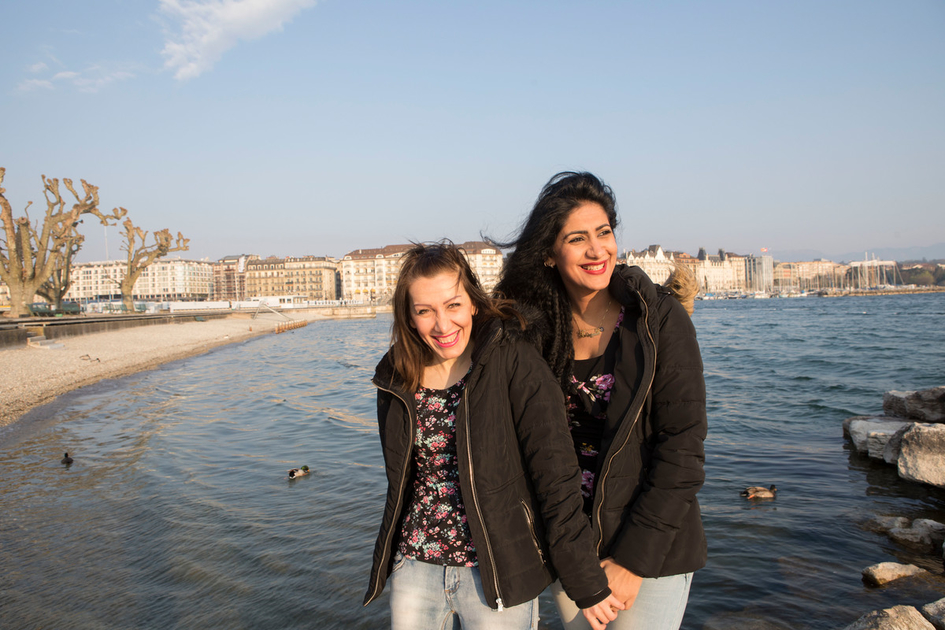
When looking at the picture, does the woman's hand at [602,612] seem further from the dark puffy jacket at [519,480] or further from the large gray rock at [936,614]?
the large gray rock at [936,614]

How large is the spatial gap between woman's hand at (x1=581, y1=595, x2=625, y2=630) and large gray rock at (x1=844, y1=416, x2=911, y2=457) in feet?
24.6

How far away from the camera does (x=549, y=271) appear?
2338 mm

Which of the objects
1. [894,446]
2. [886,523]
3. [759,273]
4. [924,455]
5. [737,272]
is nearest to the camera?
[886,523]

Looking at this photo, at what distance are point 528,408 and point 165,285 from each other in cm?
17008

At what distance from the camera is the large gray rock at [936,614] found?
299 centimetres

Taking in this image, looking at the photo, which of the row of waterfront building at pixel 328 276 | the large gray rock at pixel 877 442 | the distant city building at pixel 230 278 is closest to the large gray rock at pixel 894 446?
the large gray rock at pixel 877 442

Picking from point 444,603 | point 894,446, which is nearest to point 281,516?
point 444,603

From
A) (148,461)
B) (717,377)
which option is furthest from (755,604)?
(717,377)

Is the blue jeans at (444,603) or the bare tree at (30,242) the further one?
the bare tree at (30,242)

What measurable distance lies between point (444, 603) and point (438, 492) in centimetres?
36

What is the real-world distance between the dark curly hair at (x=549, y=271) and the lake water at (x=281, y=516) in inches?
110

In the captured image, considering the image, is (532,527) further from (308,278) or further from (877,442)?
(308,278)

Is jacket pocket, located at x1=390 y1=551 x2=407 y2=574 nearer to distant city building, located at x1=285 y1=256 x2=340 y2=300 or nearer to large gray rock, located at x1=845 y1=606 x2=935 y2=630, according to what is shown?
large gray rock, located at x1=845 y1=606 x2=935 y2=630

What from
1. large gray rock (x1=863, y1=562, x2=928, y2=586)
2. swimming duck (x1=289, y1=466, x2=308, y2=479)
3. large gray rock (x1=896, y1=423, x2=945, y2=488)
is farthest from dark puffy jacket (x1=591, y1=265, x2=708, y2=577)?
swimming duck (x1=289, y1=466, x2=308, y2=479)
